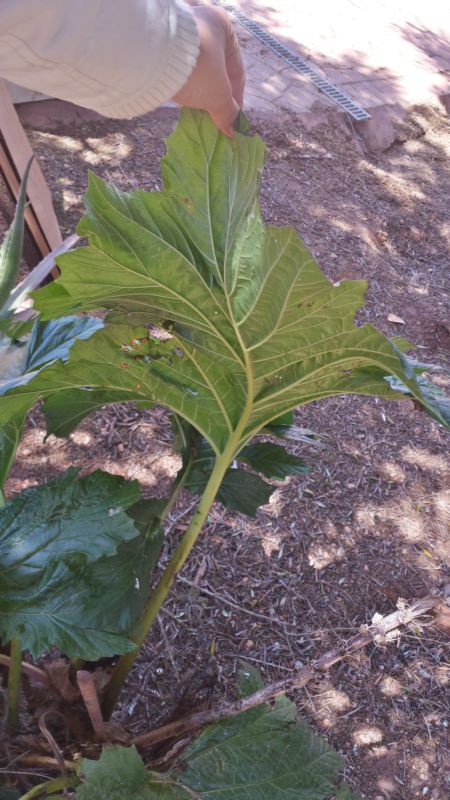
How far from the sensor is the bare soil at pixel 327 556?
2072 millimetres

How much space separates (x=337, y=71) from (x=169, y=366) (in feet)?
16.1

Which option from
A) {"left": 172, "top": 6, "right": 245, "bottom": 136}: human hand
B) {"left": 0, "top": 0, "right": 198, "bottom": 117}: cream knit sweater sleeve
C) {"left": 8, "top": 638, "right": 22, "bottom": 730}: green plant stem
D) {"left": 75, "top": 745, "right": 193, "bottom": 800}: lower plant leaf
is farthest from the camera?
{"left": 172, "top": 6, "right": 245, "bottom": 136}: human hand

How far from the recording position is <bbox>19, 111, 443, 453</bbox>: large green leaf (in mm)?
980

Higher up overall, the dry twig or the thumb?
the thumb

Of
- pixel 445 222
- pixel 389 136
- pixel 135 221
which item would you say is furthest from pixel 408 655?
pixel 389 136

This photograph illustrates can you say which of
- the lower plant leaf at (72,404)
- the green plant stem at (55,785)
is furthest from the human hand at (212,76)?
the green plant stem at (55,785)

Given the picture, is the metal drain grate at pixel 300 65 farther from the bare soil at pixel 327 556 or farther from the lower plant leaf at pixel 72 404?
the lower plant leaf at pixel 72 404

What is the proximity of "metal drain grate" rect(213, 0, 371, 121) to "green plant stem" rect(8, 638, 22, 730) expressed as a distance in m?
4.45

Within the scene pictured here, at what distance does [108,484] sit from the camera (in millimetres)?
1289

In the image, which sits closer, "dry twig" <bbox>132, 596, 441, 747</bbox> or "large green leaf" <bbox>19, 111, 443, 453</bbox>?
"large green leaf" <bbox>19, 111, 443, 453</bbox>

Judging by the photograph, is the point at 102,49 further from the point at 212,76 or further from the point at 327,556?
the point at 327,556

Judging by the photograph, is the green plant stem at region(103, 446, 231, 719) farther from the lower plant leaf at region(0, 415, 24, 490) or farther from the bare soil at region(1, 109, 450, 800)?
the lower plant leaf at region(0, 415, 24, 490)

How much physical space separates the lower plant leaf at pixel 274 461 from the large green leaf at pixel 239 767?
0.44 meters

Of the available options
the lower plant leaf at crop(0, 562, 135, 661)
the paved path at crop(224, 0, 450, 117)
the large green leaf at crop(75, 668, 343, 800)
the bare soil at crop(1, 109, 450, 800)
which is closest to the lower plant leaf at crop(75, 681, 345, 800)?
the large green leaf at crop(75, 668, 343, 800)
